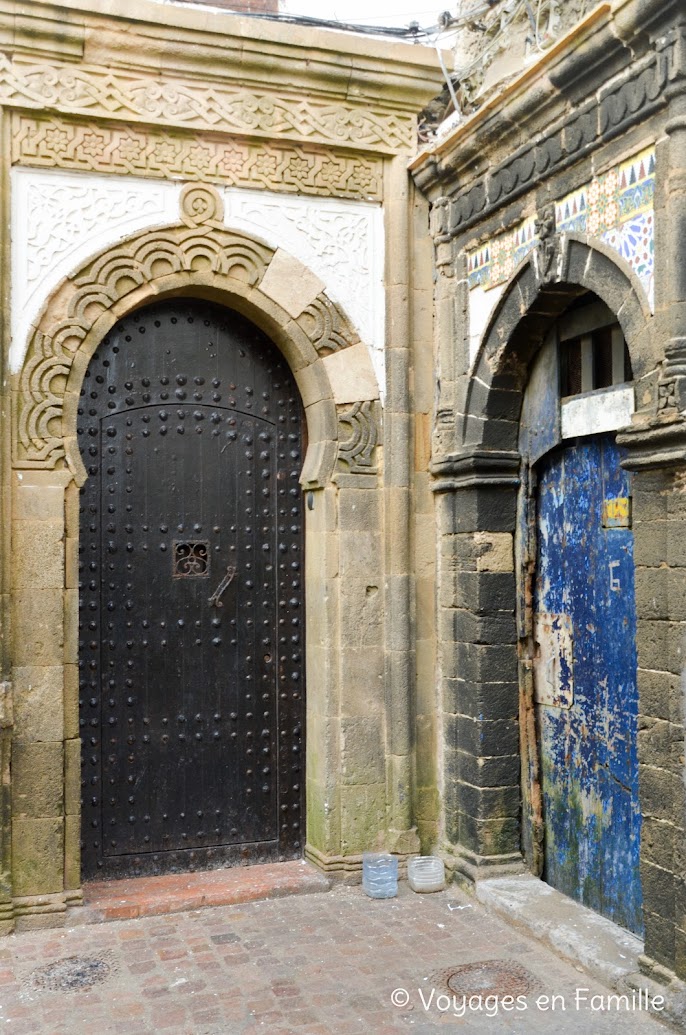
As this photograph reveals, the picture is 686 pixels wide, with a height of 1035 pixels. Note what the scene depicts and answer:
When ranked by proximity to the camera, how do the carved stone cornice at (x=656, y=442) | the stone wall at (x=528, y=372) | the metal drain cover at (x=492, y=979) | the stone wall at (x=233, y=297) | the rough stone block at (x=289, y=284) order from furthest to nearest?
the rough stone block at (x=289, y=284), the stone wall at (x=233, y=297), the metal drain cover at (x=492, y=979), the stone wall at (x=528, y=372), the carved stone cornice at (x=656, y=442)

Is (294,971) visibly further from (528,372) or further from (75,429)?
(528,372)

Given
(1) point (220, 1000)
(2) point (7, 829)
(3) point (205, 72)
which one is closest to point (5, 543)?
(2) point (7, 829)

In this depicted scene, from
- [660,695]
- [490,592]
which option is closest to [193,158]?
[490,592]

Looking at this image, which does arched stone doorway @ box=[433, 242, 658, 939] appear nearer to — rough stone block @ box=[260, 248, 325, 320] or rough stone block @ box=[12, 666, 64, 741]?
rough stone block @ box=[260, 248, 325, 320]

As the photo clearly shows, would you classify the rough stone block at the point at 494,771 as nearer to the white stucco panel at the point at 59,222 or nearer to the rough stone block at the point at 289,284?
the rough stone block at the point at 289,284

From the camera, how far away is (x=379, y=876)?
18.2ft

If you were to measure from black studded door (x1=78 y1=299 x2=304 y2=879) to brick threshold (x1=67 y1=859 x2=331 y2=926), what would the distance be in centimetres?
9

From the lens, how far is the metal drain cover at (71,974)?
4.42 meters

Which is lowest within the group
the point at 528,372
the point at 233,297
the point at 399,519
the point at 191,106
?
the point at 399,519

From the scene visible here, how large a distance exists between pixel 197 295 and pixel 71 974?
Answer: 11.2 feet

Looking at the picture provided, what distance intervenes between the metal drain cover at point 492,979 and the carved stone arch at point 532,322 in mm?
2536

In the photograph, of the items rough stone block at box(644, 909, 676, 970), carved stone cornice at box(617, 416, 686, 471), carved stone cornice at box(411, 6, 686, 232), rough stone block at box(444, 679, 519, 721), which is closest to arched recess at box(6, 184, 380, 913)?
rough stone block at box(444, 679, 519, 721)

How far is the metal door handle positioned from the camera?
575 centimetres

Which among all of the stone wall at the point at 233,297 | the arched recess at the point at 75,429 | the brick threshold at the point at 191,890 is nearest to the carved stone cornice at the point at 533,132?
the stone wall at the point at 233,297
